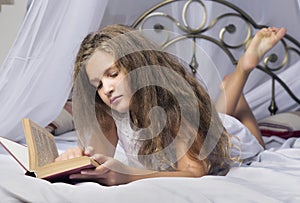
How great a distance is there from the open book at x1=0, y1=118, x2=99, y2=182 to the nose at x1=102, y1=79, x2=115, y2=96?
0.20m

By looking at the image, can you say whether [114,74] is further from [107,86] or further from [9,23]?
[9,23]

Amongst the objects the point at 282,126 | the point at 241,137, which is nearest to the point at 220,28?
the point at 282,126

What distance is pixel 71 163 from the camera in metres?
1.63

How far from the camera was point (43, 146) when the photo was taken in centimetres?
176

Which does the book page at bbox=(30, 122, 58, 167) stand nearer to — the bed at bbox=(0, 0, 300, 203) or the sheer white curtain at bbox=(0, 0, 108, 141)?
the bed at bbox=(0, 0, 300, 203)

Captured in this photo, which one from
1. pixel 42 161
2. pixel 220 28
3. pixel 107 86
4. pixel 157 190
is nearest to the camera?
pixel 157 190

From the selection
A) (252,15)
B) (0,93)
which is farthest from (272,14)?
(0,93)

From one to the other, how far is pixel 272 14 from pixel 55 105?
1.34 meters

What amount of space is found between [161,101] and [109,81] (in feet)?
0.52

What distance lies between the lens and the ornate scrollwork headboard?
318cm

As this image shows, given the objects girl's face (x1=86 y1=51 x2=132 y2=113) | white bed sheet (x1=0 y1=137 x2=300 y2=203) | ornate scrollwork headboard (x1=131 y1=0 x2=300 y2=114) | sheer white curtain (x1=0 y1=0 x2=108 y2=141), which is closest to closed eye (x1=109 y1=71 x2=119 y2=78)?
girl's face (x1=86 y1=51 x2=132 y2=113)

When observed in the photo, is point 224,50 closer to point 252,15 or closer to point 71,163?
point 252,15

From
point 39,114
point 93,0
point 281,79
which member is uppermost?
point 93,0

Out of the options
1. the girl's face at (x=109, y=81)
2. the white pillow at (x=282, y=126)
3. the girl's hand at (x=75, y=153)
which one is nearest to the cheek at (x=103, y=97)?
the girl's face at (x=109, y=81)
